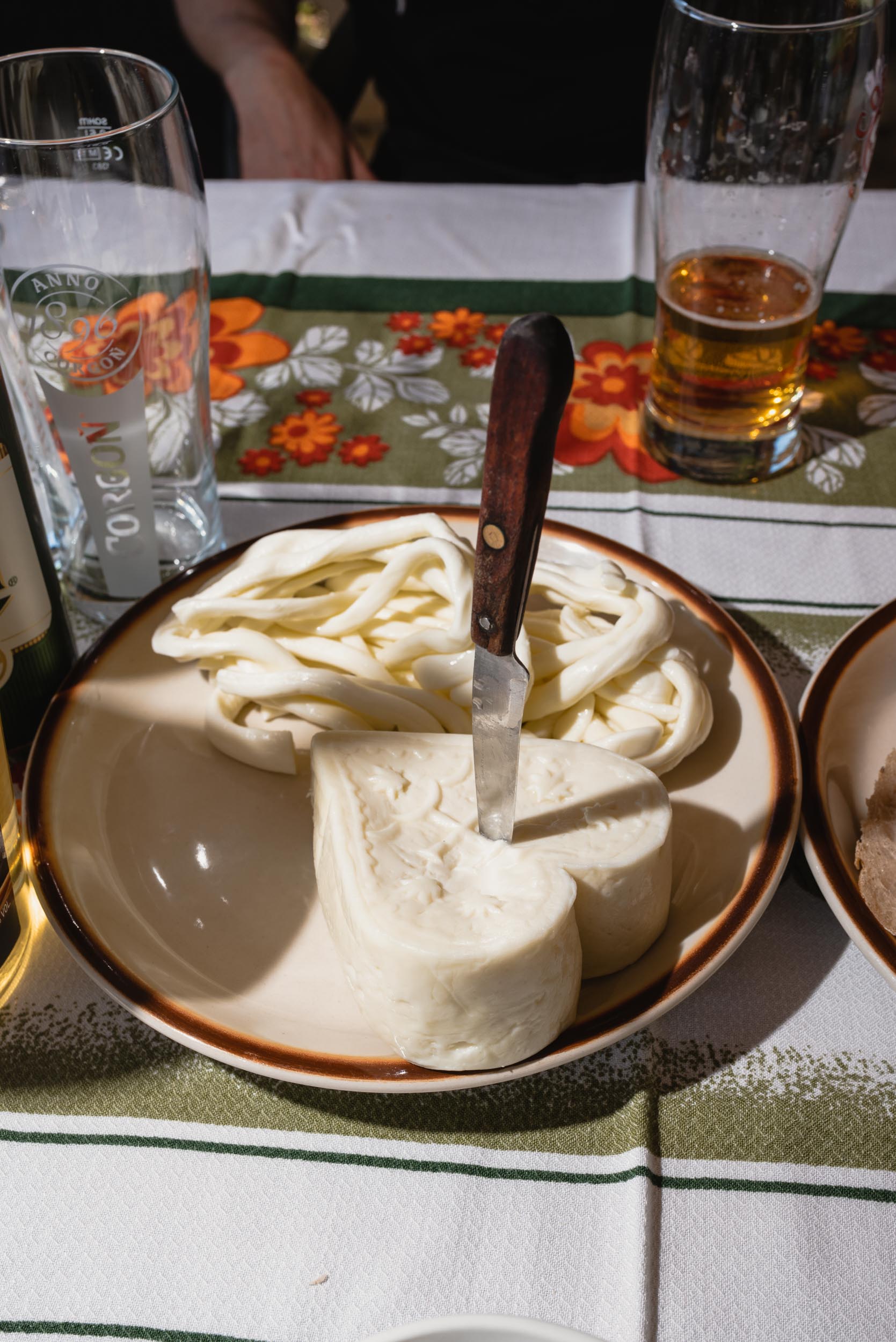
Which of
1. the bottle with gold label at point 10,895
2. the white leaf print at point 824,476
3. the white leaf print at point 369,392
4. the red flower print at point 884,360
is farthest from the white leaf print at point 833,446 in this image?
the bottle with gold label at point 10,895

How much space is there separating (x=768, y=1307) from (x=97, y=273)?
28.0 inches

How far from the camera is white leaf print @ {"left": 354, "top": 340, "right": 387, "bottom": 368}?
1138 millimetres

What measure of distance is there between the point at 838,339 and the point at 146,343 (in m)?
0.74

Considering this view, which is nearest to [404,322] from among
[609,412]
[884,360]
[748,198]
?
[609,412]

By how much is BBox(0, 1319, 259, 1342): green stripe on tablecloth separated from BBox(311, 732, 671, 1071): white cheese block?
0.15m

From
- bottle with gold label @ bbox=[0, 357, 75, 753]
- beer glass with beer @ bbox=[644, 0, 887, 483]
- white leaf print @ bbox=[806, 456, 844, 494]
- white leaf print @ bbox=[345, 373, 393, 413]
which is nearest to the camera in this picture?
bottle with gold label @ bbox=[0, 357, 75, 753]

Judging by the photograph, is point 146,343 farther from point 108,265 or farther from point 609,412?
point 609,412

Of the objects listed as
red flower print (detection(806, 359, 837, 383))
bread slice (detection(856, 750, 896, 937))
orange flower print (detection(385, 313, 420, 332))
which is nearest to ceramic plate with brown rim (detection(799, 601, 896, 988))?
bread slice (detection(856, 750, 896, 937))

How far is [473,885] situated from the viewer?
1.83ft

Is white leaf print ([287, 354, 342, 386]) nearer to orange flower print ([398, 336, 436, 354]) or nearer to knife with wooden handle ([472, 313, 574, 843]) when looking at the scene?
orange flower print ([398, 336, 436, 354])

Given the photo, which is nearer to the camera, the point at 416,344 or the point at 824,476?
the point at 824,476

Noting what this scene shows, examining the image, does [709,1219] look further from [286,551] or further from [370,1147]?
[286,551]

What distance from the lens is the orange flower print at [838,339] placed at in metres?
1.13

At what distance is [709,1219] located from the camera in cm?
53
